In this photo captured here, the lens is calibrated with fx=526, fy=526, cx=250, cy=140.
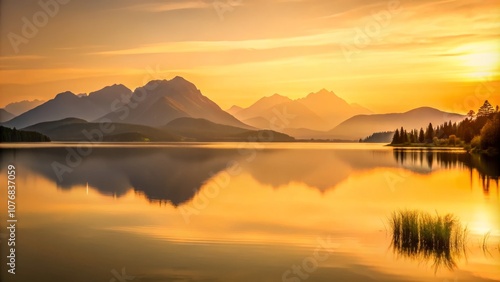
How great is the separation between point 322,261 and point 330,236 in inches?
171

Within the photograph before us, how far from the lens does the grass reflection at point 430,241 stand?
58.9 feet

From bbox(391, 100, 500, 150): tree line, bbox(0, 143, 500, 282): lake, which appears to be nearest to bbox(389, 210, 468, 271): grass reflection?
bbox(0, 143, 500, 282): lake

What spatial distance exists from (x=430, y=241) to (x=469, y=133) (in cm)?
10630

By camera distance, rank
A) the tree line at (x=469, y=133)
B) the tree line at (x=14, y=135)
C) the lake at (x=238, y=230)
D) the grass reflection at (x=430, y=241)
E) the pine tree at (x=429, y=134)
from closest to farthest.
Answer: the lake at (x=238, y=230)
the grass reflection at (x=430, y=241)
the tree line at (x=469, y=133)
the pine tree at (x=429, y=134)
the tree line at (x=14, y=135)

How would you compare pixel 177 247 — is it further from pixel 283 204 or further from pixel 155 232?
pixel 283 204

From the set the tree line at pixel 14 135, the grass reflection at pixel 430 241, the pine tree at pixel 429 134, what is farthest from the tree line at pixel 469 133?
the tree line at pixel 14 135

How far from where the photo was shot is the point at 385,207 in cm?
3019

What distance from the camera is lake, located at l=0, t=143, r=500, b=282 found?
1620cm

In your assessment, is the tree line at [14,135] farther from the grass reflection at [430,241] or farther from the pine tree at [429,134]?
the grass reflection at [430,241]

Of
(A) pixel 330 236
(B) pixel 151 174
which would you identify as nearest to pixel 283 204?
(A) pixel 330 236

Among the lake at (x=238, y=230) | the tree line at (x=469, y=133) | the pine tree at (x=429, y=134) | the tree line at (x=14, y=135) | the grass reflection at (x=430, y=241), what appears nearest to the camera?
the lake at (x=238, y=230)

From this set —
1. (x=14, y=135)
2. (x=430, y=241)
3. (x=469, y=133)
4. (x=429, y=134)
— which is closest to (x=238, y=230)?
(x=430, y=241)

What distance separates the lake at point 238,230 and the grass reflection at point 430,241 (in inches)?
11.1

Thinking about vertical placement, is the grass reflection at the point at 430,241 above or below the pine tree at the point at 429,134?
below
